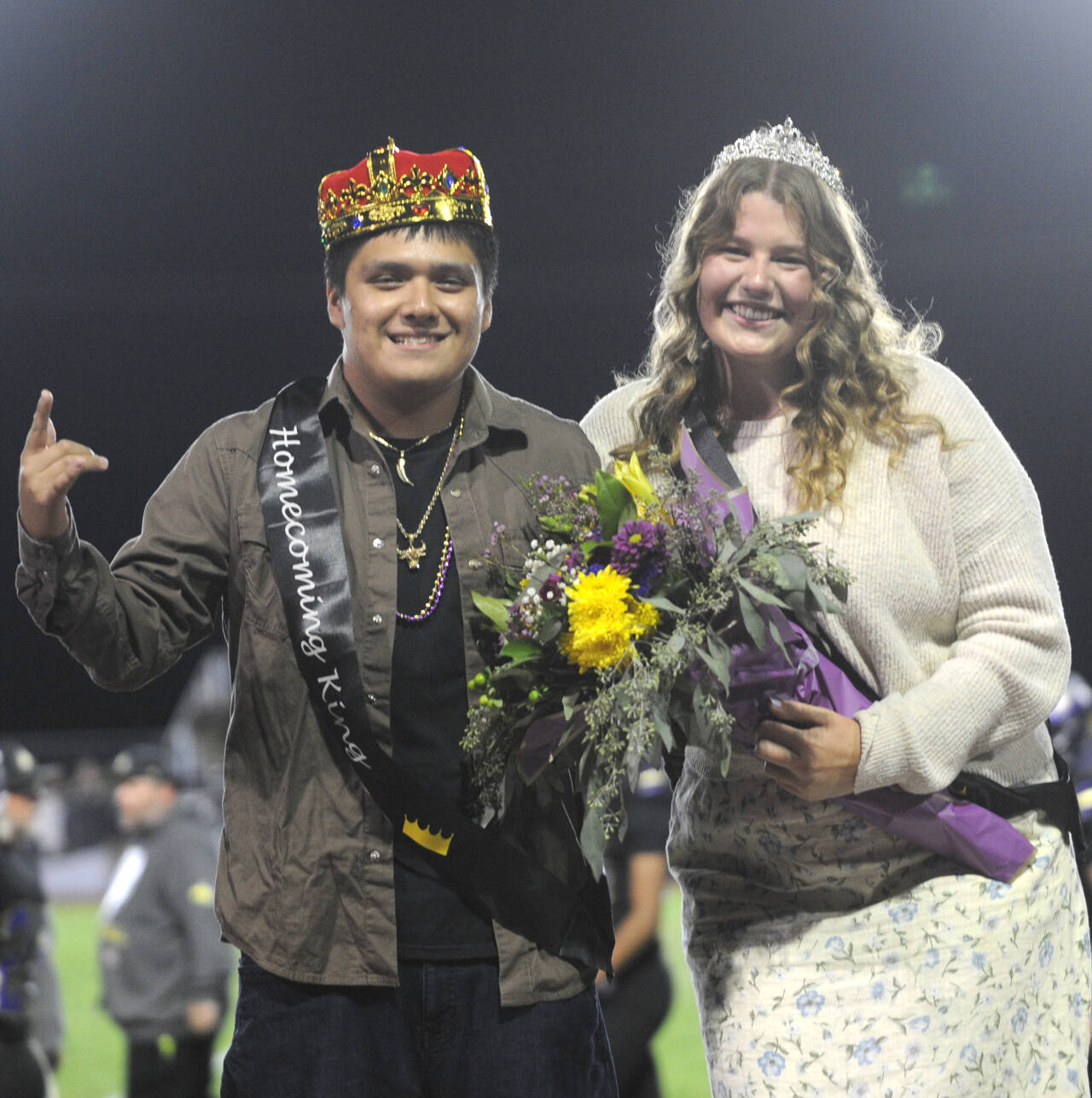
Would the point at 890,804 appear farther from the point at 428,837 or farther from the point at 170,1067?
the point at 170,1067

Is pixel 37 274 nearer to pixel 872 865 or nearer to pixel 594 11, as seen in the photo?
pixel 594 11

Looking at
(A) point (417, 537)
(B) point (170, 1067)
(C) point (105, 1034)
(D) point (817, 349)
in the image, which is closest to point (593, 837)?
(A) point (417, 537)

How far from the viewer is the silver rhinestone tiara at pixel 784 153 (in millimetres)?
2115

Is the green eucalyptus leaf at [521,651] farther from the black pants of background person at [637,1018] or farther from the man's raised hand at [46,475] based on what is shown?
the black pants of background person at [637,1018]

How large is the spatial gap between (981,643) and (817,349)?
0.47m

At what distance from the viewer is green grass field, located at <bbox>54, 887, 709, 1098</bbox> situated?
5.95 m

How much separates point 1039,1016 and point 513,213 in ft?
24.4

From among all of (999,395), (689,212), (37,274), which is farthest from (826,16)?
(689,212)

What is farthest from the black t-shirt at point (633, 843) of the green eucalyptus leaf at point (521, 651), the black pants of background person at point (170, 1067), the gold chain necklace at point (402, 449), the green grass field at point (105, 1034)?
the green eucalyptus leaf at point (521, 651)

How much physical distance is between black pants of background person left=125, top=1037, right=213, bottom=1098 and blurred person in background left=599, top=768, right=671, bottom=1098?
1.35m

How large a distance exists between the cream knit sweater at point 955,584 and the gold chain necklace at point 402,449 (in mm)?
479

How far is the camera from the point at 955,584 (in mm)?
1960

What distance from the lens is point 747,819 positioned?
1.97m

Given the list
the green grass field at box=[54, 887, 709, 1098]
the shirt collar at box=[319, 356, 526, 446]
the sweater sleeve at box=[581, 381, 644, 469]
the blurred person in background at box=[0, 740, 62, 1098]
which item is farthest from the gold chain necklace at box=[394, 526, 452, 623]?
the green grass field at box=[54, 887, 709, 1098]
